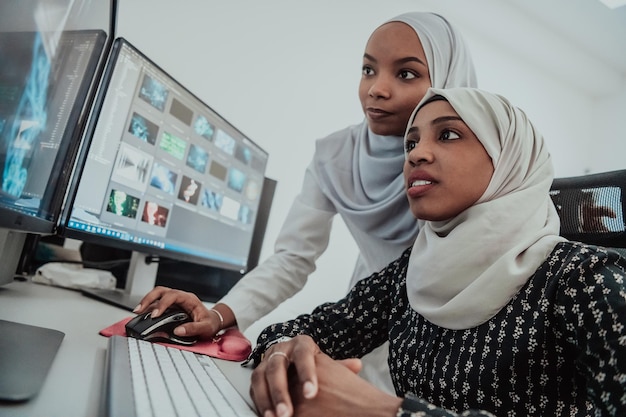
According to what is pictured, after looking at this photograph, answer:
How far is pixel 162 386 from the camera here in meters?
0.44

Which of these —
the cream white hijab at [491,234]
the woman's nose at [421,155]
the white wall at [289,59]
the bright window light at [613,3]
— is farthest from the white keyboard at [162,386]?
the bright window light at [613,3]

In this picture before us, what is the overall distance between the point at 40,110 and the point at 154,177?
0.54m

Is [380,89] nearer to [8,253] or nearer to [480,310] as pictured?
[480,310]

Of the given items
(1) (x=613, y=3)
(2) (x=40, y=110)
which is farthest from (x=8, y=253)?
(1) (x=613, y=3)

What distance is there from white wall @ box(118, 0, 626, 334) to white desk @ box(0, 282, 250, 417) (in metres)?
0.68

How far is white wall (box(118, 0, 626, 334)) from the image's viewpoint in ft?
6.71

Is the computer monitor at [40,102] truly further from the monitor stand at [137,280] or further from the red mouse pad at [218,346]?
the monitor stand at [137,280]

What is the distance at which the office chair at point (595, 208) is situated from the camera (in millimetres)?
855

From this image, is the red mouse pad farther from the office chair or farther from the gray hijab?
the office chair

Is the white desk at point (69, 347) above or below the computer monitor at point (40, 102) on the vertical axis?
below

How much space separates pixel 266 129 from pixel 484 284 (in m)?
1.75

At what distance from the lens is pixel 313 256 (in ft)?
4.15

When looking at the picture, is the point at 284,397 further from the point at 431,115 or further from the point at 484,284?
the point at 431,115

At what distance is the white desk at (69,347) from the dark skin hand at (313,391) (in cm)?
4
